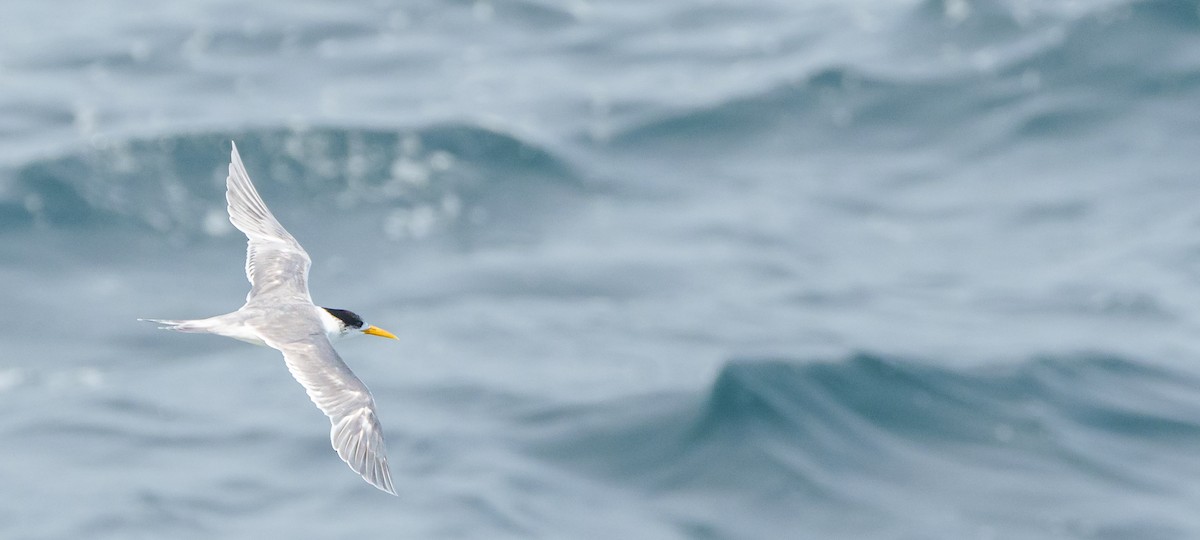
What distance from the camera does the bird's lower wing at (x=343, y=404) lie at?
1230 cm

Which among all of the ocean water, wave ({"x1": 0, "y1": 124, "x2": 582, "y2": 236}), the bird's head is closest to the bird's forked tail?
the bird's head

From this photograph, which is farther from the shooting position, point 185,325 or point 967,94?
point 967,94

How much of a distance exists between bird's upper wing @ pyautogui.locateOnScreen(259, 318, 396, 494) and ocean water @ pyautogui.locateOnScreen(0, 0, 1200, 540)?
958 centimetres

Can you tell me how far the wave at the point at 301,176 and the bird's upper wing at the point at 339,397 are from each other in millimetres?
16990

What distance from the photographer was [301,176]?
3058cm

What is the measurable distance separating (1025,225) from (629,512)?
36.8 feet

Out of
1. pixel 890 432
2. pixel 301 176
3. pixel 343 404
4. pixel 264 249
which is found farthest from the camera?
pixel 301 176

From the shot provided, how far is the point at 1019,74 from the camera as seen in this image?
110 feet

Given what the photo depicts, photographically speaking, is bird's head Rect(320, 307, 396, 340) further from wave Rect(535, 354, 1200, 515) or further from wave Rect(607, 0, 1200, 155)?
wave Rect(607, 0, 1200, 155)

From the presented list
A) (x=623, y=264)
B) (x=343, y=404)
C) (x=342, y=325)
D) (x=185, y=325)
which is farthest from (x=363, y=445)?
(x=623, y=264)

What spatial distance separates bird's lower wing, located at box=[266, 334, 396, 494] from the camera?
12.3 metres

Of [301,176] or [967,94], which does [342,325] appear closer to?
[301,176]

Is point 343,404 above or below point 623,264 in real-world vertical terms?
below

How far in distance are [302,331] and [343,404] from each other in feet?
3.44
